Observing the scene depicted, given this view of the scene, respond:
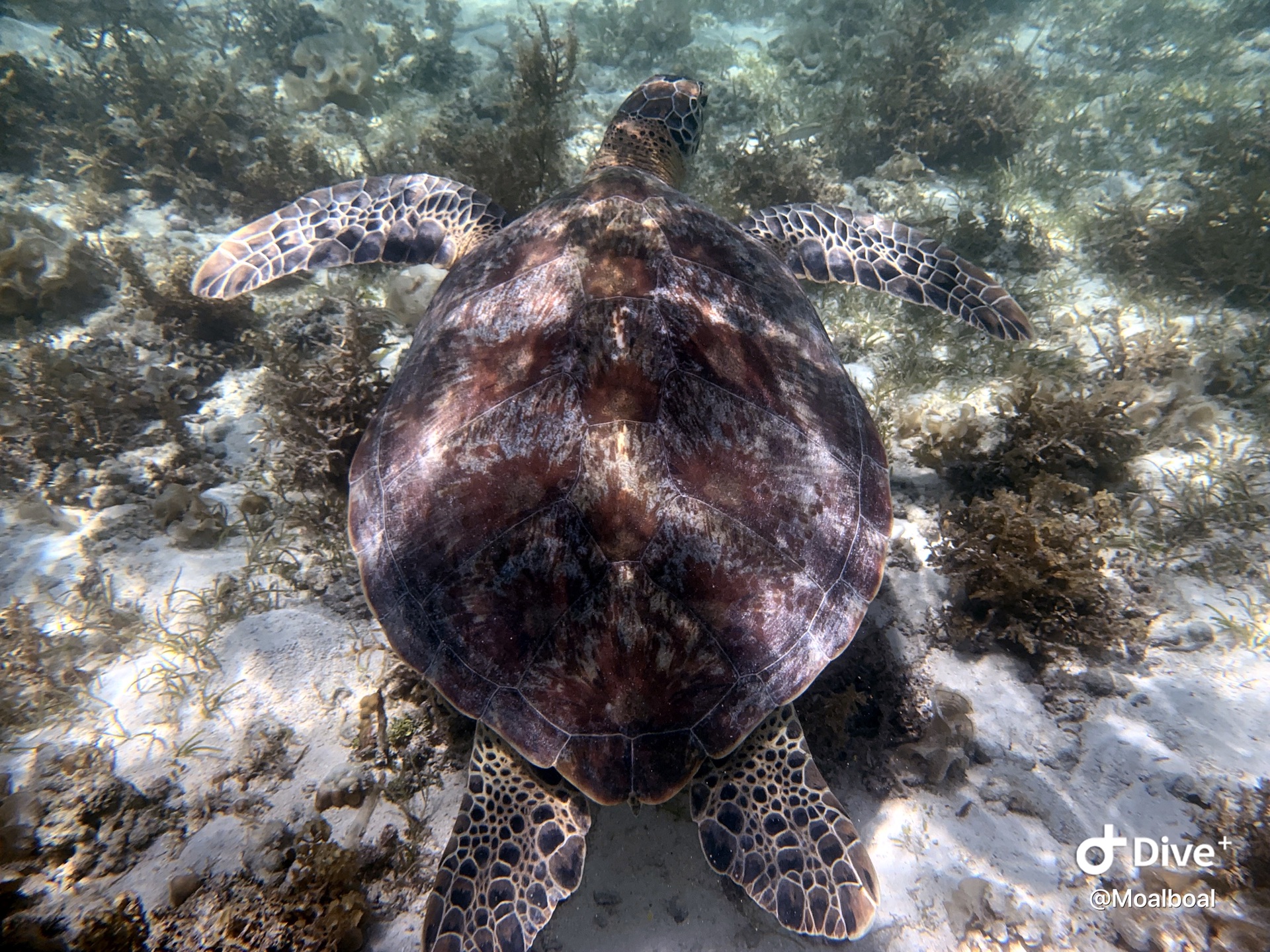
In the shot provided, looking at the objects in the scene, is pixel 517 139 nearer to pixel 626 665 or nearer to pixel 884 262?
pixel 884 262

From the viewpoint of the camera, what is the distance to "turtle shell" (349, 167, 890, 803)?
1.83m

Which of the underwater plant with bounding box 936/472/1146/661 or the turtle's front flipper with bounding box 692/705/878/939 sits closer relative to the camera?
the turtle's front flipper with bounding box 692/705/878/939

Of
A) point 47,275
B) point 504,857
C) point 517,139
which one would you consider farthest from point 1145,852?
point 47,275

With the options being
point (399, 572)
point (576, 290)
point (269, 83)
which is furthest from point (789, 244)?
point (269, 83)

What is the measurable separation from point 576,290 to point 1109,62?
13.0 m

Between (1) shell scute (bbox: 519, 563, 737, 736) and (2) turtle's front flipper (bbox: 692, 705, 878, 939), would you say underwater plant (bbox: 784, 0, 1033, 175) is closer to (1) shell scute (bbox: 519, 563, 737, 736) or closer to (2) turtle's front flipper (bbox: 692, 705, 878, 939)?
(1) shell scute (bbox: 519, 563, 737, 736)

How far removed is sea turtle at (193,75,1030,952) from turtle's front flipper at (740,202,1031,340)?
178 cm

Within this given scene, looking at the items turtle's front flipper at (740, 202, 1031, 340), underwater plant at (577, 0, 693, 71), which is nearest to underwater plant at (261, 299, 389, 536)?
turtle's front flipper at (740, 202, 1031, 340)

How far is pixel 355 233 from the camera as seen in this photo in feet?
13.0

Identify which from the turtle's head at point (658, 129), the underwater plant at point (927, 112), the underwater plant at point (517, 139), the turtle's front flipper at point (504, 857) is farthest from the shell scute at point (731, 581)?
the underwater plant at point (927, 112)

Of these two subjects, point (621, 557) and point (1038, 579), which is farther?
point (1038, 579)

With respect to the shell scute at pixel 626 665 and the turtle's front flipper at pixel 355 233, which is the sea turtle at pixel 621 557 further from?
the turtle's front flipper at pixel 355 233

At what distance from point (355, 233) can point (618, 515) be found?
11.8ft

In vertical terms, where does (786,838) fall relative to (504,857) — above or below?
above
